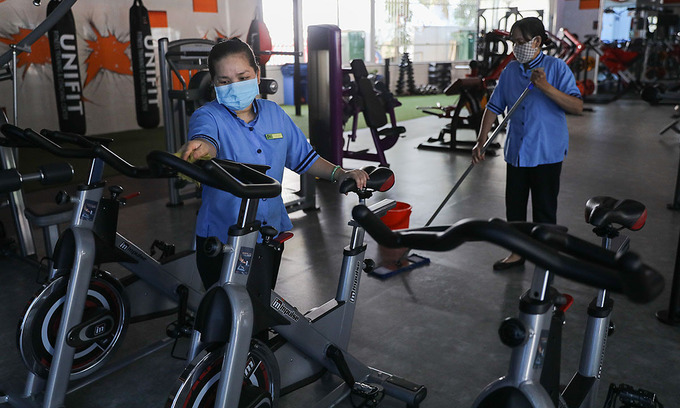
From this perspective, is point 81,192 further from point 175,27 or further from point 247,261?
point 175,27

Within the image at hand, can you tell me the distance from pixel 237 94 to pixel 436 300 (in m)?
1.85

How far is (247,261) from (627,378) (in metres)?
1.82

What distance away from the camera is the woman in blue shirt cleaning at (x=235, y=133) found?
6.60ft

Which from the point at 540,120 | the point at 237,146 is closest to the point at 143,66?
the point at 540,120

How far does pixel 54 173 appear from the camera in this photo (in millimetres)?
2229

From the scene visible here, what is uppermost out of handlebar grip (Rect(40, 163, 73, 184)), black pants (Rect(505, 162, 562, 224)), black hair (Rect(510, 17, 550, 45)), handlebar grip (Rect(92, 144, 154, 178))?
black hair (Rect(510, 17, 550, 45))

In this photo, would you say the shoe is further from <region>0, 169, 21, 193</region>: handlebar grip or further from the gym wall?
the gym wall

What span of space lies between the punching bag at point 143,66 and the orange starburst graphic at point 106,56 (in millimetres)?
1108

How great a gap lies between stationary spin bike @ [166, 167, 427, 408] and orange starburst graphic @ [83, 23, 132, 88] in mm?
8708

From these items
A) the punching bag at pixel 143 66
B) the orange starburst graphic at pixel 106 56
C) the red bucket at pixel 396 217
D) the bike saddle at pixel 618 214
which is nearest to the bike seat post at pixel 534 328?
the bike saddle at pixel 618 214

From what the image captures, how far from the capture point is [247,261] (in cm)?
161

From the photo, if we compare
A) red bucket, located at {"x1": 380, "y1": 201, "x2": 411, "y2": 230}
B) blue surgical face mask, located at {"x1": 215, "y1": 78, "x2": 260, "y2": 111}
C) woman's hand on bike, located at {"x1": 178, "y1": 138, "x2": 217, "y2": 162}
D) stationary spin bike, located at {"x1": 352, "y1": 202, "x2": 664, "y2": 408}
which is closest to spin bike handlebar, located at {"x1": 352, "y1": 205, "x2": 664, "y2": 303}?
stationary spin bike, located at {"x1": 352, "y1": 202, "x2": 664, "y2": 408}

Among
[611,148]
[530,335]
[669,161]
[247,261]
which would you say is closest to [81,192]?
[247,261]

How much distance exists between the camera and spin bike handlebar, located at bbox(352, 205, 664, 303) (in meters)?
0.91
